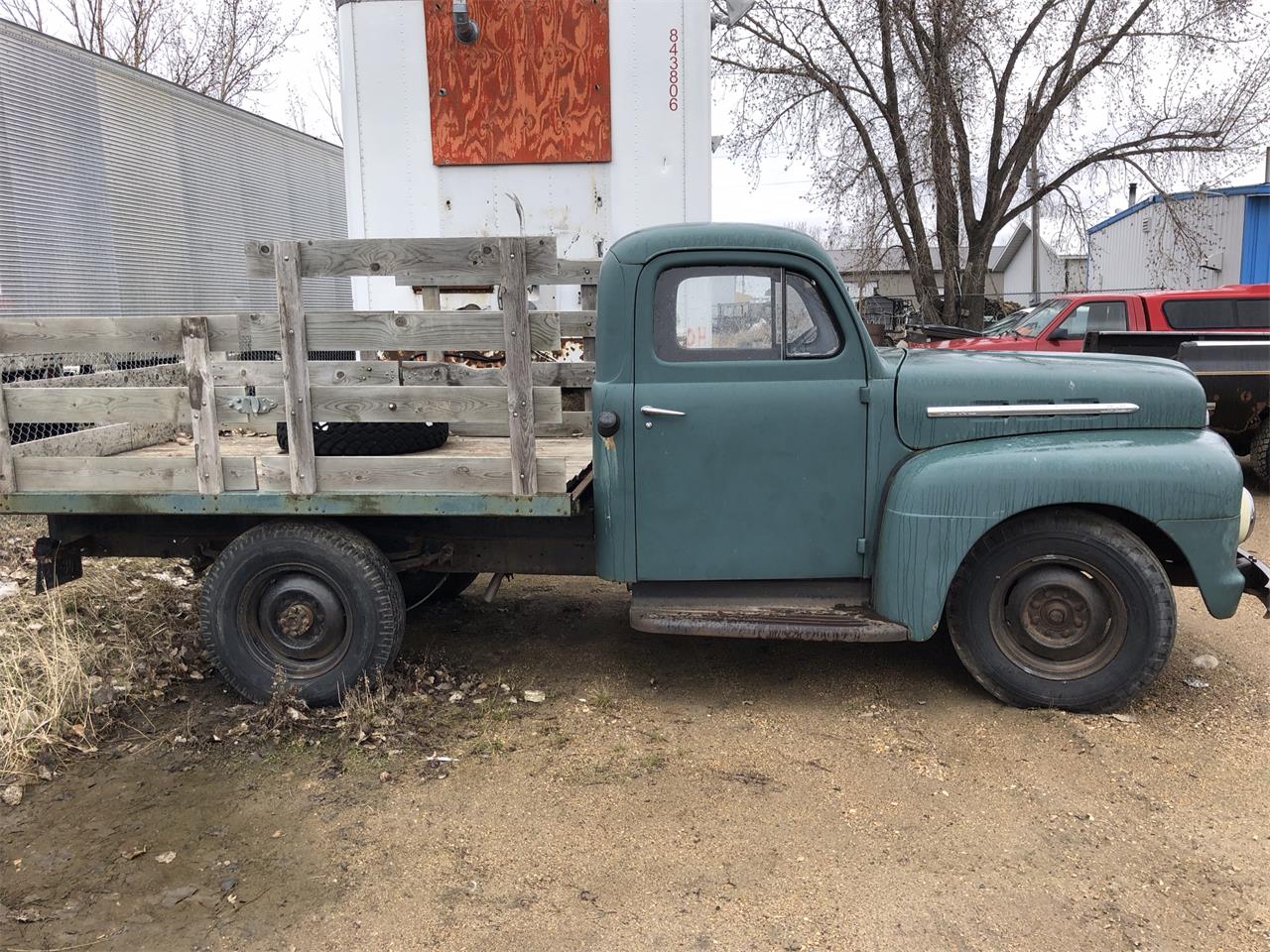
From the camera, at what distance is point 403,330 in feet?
12.7

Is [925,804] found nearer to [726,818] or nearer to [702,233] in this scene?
[726,818]

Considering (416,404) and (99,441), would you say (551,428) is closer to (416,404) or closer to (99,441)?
(416,404)

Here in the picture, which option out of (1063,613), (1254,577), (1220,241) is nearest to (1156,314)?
(1254,577)

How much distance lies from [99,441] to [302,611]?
1.33 m

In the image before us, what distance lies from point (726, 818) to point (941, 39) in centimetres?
1568

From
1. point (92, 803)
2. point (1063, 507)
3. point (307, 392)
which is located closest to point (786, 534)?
point (1063, 507)

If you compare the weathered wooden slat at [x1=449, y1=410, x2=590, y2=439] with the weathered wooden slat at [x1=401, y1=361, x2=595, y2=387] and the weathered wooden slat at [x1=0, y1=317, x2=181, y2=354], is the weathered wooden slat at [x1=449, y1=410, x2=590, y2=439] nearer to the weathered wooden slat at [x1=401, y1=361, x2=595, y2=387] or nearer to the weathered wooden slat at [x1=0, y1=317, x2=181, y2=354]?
the weathered wooden slat at [x1=401, y1=361, x2=595, y2=387]

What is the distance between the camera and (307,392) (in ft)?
12.6

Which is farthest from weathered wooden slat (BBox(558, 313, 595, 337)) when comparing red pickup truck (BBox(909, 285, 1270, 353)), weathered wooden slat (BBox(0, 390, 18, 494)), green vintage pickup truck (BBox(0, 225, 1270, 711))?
red pickup truck (BBox(909, 285, 1270, 353))

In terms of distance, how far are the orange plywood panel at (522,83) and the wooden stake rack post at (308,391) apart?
2.97 meters

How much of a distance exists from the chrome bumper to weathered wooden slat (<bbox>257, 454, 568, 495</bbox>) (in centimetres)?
292

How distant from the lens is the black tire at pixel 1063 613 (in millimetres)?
3852

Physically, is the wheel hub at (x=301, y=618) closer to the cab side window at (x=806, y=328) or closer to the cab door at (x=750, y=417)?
the cab door at (x=750, y=417)

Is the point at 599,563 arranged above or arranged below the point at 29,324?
below
